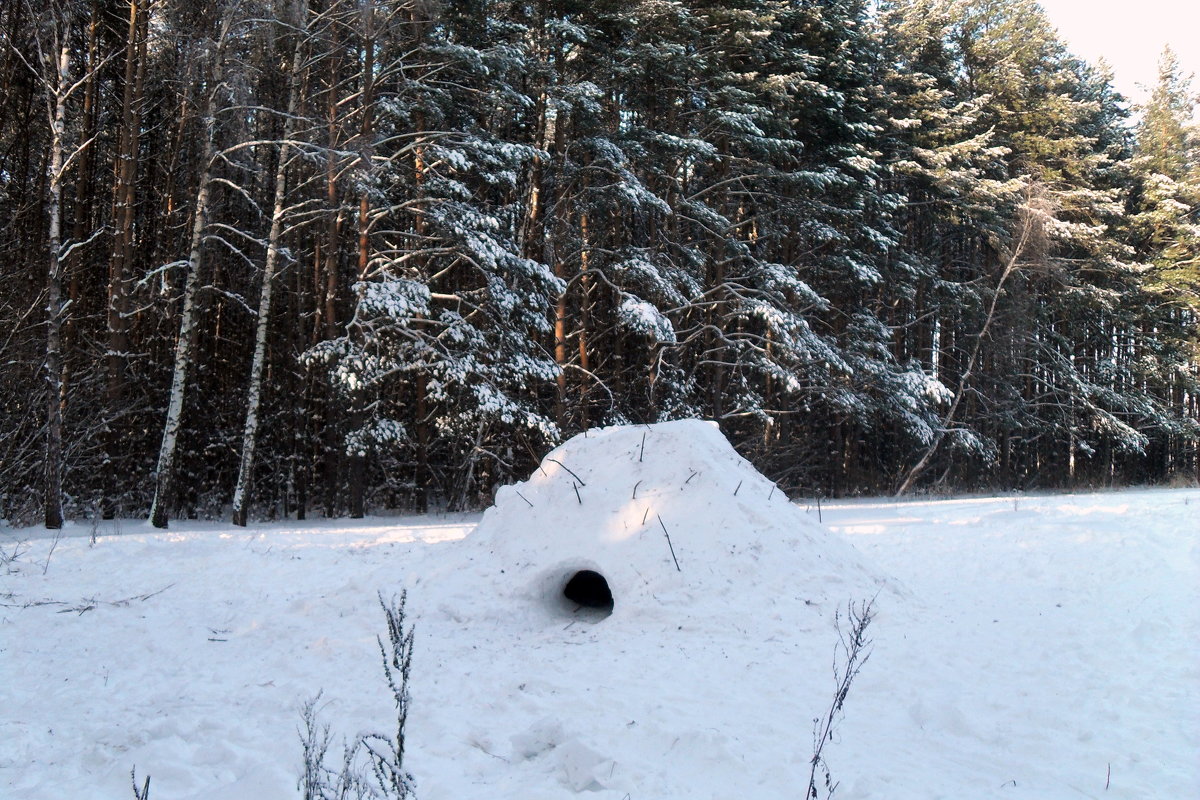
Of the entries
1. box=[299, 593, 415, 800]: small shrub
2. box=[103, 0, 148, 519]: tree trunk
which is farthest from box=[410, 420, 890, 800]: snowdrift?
box=[103, 0, 148, 519]: tree trunk

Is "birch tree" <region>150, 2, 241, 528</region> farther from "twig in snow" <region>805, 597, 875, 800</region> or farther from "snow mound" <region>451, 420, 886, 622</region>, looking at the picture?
"twig in snow" <region>805, 597, 875, 800</region>

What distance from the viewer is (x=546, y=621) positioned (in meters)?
7.02

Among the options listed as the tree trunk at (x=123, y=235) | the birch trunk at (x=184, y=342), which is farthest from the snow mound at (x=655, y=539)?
the tree trunk at (x=123, y=235)

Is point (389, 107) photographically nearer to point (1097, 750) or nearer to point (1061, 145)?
point (1097, 750)

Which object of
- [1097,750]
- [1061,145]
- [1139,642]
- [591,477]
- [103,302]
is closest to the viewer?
[1097,750]

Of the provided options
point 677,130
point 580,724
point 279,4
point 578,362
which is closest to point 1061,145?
point 677,130

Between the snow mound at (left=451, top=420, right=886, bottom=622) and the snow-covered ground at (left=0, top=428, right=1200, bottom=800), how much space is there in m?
0.03

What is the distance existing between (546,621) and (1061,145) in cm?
2697

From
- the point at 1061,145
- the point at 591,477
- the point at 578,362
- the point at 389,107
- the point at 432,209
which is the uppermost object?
the point at 1061,145

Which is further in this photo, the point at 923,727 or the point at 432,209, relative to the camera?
the point at 432,209

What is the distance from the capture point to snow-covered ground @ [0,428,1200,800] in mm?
3984

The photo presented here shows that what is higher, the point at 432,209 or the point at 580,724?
the point at 432,209

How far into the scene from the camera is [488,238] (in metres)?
14.3

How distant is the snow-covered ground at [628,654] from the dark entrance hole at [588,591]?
0.48 metres
